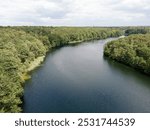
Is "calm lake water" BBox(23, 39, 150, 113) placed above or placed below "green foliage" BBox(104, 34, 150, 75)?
below

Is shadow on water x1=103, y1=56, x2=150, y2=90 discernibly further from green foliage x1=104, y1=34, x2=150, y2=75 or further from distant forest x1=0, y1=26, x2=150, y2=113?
distant forest x1=0, y1=26, x2=150, y2=113

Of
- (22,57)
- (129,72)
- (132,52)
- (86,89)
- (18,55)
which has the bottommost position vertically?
(86,89)

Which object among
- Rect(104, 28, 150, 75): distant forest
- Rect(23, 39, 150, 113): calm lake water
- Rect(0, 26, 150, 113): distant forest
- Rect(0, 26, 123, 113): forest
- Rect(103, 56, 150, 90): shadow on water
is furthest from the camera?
Rect(104, 28, 150, 75): distant forest

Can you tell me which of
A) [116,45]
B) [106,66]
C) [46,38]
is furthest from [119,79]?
[46,38]

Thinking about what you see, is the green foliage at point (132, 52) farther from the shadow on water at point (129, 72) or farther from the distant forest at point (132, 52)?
the shadow on water at point (129, 72)

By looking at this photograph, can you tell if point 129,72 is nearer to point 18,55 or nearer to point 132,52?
point 132,52

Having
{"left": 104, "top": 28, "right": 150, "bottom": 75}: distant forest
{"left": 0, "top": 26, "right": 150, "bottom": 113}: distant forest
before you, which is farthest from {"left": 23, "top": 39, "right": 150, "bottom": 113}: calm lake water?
{"left": 0, "top": 26, "right": 150, "bottom": 113}: distant forest

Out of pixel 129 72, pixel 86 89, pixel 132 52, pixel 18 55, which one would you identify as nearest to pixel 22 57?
pixel 18 55
